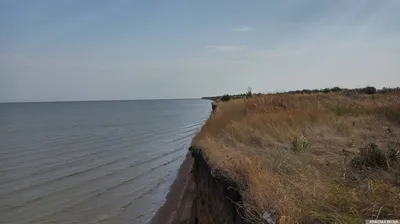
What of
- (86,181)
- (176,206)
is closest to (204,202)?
(176,206)

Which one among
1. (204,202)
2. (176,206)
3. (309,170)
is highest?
(309,170)

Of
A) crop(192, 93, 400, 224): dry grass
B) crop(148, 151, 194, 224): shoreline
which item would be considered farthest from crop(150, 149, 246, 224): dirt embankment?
crop(192, 93, 400, 224): dry grass

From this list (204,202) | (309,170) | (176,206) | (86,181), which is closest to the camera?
(309,170)

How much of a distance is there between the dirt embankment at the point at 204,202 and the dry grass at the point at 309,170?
22 cm

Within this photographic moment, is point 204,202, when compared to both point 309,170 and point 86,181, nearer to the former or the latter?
point 309,170

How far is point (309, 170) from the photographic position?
5.05m

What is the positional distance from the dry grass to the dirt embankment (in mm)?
217

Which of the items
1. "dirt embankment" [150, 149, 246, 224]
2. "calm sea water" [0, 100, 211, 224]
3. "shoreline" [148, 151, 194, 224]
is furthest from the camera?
"calm sea water" [0, 100, 211, 224]

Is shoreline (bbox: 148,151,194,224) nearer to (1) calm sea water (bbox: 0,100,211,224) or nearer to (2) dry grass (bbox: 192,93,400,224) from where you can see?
(1) calm sea water (bbox: 0,100,211,224)

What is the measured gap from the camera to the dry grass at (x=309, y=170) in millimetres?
3451

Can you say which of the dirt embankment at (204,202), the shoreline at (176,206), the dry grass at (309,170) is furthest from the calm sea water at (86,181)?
the dry grass at (309,170)

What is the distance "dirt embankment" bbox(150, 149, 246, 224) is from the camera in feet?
16.5

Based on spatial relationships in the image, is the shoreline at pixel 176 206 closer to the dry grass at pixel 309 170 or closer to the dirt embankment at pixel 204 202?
the dirt embankment at pixel 204 202

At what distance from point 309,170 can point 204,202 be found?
288 cm
